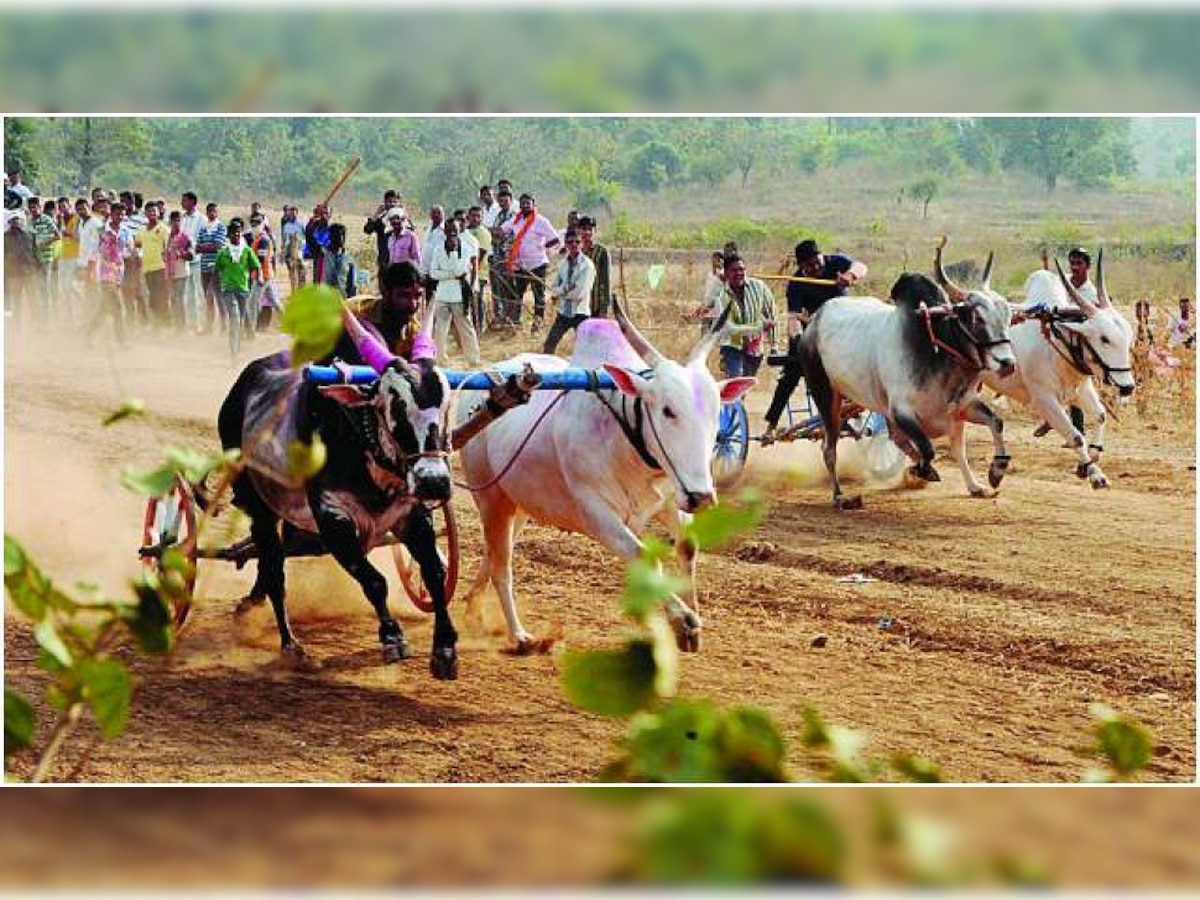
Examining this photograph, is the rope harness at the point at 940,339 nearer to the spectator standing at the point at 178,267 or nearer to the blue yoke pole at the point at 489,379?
the blue yoke pole at the point at 489,379

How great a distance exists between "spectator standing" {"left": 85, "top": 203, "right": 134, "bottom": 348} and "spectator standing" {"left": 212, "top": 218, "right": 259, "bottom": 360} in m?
0.81

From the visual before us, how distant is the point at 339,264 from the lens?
13.5m

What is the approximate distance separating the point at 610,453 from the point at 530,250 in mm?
7843

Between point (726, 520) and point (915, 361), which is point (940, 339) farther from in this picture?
point (726, 520)

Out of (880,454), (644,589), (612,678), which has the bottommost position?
(880,454)

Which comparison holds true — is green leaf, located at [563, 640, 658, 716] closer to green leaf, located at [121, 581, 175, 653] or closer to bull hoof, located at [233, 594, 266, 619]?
green leaf, located at [121, 581, 175, 653]

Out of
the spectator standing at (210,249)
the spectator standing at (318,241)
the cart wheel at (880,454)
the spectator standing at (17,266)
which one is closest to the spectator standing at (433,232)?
the spectator standing at (210,249)

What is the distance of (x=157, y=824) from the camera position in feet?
19.2

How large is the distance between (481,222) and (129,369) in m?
3.13

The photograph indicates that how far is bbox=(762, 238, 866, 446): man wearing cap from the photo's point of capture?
13305mm

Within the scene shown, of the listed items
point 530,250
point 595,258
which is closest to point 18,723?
point 595,258

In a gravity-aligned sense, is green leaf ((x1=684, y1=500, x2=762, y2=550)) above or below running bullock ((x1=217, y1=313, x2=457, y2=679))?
above

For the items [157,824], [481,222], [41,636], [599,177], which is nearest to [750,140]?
[599,177]

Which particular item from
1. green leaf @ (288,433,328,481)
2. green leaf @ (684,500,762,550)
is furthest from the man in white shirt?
green leaf @ (684,500,762,550)
